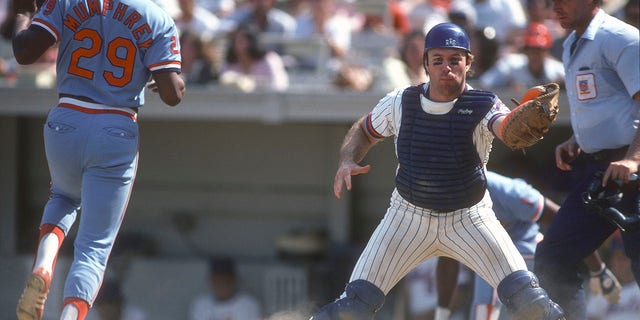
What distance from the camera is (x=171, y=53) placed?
4.96m

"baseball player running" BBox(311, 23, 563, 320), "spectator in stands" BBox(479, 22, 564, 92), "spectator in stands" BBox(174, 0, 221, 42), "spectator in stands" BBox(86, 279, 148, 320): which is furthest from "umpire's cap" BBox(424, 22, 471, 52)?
"spectator in stands" BBox(174, 0, 221, 42)

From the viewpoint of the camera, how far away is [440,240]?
477 cm

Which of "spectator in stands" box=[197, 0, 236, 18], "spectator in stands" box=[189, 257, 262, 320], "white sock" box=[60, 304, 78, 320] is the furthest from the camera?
"spectator in stands" box=[197, 0, 236, 18]

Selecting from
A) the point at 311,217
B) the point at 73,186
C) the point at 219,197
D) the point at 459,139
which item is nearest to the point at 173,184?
the point at 219,197

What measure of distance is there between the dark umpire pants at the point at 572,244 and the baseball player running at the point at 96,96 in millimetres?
2202

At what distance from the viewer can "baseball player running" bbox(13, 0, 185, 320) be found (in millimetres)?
4809

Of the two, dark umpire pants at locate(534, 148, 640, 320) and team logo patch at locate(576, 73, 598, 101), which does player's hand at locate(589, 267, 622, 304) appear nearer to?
dark umpire pants at locate(534, 148, 640, 320)

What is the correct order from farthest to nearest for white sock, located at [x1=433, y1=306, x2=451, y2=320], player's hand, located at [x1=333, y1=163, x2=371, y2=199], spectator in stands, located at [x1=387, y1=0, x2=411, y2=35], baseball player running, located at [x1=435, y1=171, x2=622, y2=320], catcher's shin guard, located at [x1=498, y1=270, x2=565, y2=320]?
spectator in stands, located at [x1=387, y1=0, x2=411, y2=35] → white sock, located at [x1=433, y1=306, x2=451, y2=320] → baseball player running, located at [x1=435, y1=171, x2=622, y2=320] → player's hand, located at [x1=333, y1=163, x2=371, y2=199] → catcher's shin guard, located at [x1=498, y1=270, x2=565, y2=320]

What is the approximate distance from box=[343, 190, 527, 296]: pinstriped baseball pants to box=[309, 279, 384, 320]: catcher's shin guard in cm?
5

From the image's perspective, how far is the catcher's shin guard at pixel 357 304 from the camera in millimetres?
4652

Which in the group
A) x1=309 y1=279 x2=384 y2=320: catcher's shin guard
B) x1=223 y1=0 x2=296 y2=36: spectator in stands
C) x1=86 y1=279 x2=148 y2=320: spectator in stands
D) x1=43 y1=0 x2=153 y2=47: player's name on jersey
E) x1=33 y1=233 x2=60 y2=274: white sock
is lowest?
x1=86 y1=279 x2=148 y2=320: spectator in stands

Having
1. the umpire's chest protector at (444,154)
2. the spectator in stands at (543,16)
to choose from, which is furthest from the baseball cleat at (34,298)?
the spectator in stands at (543,16)

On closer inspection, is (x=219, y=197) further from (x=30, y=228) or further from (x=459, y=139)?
(x=459, y=139)

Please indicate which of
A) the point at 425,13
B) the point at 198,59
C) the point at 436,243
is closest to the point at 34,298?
the point at 436,243
